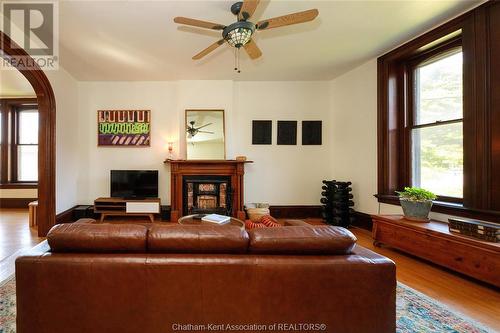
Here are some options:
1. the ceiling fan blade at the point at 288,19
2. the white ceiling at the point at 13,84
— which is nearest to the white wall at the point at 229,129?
the white ceiling at the point at 13,84

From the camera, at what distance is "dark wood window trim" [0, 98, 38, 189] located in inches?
217

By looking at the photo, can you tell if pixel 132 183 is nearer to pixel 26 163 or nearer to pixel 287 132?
pixel 287 132

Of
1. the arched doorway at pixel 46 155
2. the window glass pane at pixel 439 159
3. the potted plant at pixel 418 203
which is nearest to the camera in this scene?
the potted plant at pixel 418 203

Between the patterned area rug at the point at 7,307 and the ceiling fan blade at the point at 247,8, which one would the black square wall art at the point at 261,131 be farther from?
the patterned area rug at the point at 7,307

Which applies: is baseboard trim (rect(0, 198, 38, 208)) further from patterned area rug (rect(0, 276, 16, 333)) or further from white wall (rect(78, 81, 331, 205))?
patterned area rug (rect(0, 276, 16, 333))

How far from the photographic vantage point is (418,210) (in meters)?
2.86

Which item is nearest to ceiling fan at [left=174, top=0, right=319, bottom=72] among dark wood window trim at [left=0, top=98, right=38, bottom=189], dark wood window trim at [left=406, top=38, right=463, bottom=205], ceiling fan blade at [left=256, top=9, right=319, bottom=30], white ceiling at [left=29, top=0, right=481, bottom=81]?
ceiling fan blade at [left=256, top=9, right=319, bottom=30]

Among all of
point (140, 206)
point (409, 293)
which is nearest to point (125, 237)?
point (409, 293)

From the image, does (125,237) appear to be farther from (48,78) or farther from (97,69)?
(97,69)

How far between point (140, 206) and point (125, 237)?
11.0 ft

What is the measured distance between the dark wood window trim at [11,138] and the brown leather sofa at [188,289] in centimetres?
617

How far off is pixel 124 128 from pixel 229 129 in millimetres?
2247

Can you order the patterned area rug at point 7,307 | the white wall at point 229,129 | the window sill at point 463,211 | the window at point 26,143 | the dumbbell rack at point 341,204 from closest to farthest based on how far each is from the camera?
the patterned area rug at point 7,307
the window sill at point 463,211
the dumbbell rack at point 341,204
the white wall at point 229,129
the window at point 26,143

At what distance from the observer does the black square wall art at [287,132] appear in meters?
4.92
